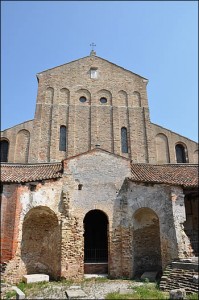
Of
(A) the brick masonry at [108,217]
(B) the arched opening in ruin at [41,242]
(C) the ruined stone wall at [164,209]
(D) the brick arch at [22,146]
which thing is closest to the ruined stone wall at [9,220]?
(A) the brick masonry at [108,217]

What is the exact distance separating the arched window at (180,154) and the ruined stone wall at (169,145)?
0.93ft

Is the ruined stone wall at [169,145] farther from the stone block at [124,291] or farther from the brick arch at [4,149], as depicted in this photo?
the stone block at [124,291]

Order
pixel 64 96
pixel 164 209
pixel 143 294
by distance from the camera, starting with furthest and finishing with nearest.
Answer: pixel 64 96 < pixel 164 209 < pixel 143 294

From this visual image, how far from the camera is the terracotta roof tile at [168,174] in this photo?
1537 cm

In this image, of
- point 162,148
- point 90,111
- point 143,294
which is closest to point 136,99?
point 90,111

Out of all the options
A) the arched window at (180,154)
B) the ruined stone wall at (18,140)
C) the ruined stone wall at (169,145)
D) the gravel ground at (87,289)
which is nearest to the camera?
the gravel ground at (87,289)

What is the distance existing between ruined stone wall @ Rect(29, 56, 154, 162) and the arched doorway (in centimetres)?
525

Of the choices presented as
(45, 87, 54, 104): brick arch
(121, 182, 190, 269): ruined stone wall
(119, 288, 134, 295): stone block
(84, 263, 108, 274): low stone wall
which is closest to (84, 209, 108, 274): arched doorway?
(84, 263, 108, 274): low stone wall

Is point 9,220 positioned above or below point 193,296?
above

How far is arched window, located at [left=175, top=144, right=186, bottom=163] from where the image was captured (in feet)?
72.1

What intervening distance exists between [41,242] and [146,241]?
5695 millimetres

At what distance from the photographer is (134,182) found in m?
15.8

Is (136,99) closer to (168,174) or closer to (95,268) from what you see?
(168,174)

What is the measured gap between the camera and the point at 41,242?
1529 cm
